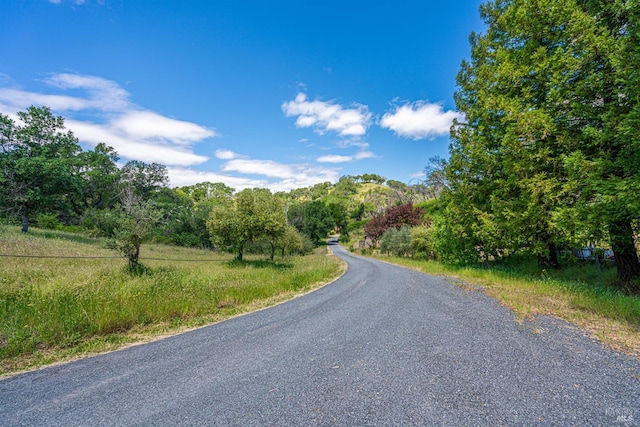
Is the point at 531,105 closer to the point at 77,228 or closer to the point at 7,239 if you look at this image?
the point at 7,239

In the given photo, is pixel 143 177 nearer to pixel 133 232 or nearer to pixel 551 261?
pixel 133 232

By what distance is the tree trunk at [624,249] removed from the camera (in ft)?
26.5

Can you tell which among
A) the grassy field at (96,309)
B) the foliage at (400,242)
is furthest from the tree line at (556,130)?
the foliage at (400,242)

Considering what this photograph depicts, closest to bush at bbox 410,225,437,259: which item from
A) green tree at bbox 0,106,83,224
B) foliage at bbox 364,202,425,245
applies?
foliage at bbox 364,202,425,245

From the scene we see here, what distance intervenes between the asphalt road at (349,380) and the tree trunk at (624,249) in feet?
15.9

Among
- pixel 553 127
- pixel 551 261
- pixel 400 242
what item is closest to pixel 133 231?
pixel 553 127

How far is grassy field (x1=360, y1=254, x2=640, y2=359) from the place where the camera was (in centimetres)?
495

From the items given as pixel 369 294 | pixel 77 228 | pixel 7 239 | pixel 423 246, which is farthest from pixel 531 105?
pixel 77 228

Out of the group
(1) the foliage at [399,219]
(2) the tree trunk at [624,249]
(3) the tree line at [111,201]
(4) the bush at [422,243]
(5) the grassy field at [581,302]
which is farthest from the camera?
(1) the foliage at [399,219]

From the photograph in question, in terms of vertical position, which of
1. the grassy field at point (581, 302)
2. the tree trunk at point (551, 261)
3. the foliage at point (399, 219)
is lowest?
the grassy field at point (581, 302)

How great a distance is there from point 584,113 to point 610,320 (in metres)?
6.92

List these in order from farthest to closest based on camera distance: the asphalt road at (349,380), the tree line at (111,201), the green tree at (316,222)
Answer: the green tree at (316,222), the tree line at (111,201), the asphalt road at (349,380)

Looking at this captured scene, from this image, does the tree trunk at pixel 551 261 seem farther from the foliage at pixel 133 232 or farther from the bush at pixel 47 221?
the bush at pixel 47 221

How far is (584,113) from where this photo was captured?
8.77 m
